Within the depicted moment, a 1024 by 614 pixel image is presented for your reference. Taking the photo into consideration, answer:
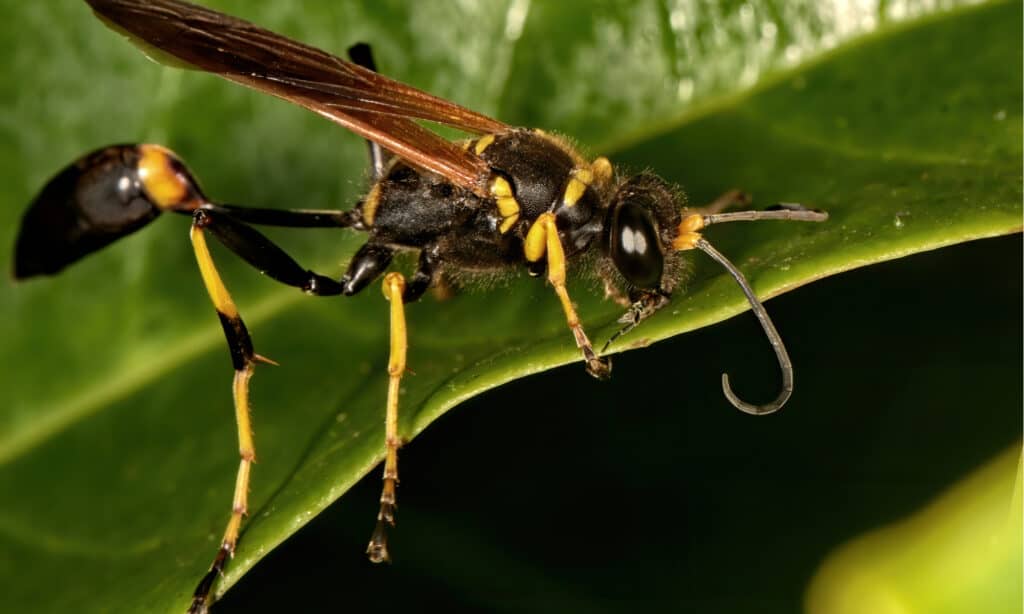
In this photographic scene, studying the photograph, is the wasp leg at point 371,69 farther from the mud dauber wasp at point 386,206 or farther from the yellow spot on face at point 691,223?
the yellow spot on face at point 691,223

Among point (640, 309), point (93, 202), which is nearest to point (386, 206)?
point (93, 202)

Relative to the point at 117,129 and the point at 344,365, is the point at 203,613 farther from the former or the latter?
the point at 117,129

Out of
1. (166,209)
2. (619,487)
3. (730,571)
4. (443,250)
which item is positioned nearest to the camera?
(730,571)

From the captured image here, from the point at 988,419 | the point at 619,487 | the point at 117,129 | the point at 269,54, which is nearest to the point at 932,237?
the point at 988,419

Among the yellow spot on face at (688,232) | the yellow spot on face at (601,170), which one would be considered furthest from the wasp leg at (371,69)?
the yellow spot on face at (688,232)

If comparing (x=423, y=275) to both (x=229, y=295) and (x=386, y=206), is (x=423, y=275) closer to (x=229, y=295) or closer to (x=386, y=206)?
(x=386, y=206)

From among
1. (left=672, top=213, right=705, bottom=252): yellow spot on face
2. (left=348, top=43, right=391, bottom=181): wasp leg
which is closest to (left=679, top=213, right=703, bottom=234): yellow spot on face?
(left=672, top=213, right=705, bottom=252): yellow spot on face
